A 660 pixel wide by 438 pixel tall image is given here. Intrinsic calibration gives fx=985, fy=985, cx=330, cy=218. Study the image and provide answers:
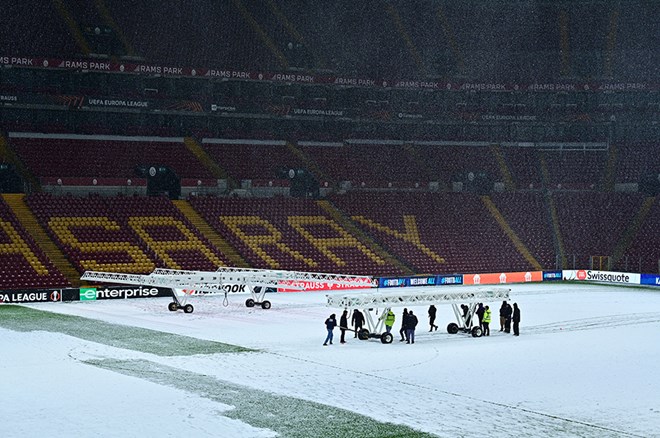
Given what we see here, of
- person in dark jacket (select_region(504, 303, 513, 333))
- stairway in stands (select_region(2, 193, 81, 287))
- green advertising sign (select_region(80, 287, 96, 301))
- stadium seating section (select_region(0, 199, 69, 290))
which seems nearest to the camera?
person in dark jacket (select_region(504, 303, 513, 333))

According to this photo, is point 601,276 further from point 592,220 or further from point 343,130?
point 343,130

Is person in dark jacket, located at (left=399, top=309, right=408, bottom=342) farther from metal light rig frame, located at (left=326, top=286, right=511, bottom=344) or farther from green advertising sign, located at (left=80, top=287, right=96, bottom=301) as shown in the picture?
green advertising sign, located at (left=80, top=287, right=96, bottom=301)

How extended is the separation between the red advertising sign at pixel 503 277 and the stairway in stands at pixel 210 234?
15726 millimetres

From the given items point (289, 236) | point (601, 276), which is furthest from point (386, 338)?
point (601, 276)

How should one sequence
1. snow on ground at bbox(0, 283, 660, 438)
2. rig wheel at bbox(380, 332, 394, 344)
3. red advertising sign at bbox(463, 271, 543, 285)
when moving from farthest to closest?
red advertising sign at bbox(463, 271, 543, 285) → rig wheel at bbox(380, 332, 394, 344) → snow on ground at bbox(0, 283, 660, 438)

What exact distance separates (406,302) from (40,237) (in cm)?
2941

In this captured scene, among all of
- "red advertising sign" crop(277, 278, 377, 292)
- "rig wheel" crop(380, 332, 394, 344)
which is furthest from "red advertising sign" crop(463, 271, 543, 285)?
"rig wheel" crop(380, 332, 394, 344)

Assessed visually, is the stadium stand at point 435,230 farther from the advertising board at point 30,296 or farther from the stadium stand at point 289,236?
the advertising board at point 30,296

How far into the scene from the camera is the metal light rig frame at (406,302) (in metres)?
37.4

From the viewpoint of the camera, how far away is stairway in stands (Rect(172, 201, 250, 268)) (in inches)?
2514

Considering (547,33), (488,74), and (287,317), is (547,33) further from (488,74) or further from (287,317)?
(287,317)

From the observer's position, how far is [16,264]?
2156 inches

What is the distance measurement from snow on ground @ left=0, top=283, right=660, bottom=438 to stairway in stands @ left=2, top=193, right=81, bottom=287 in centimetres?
1334

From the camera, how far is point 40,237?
195ft
